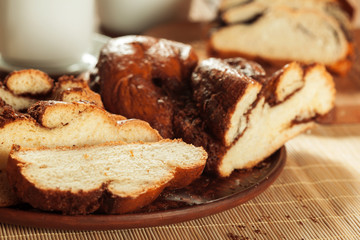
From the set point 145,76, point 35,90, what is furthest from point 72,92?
point 145,76

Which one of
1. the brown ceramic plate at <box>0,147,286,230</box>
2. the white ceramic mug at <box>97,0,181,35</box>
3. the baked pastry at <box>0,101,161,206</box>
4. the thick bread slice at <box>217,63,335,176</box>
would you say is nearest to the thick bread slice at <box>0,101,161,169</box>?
the baked pastry at <box>0,101,161,206</box>

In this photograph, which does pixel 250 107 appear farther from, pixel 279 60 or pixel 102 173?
pixel 279 60

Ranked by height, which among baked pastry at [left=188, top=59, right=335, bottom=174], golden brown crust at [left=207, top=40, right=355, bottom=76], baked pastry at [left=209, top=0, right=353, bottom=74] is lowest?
golden brown crust at [left=207, top=40, right=355, bottom=76]

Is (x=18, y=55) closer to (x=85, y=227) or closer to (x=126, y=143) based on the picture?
(x=126, y=143)

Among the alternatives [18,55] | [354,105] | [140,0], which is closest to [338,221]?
[354,105]

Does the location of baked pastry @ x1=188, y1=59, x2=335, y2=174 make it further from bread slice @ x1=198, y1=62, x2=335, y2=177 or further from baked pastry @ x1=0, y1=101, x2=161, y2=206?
baked pastry @ x1=0, y1=101, x2=161, y2=206
